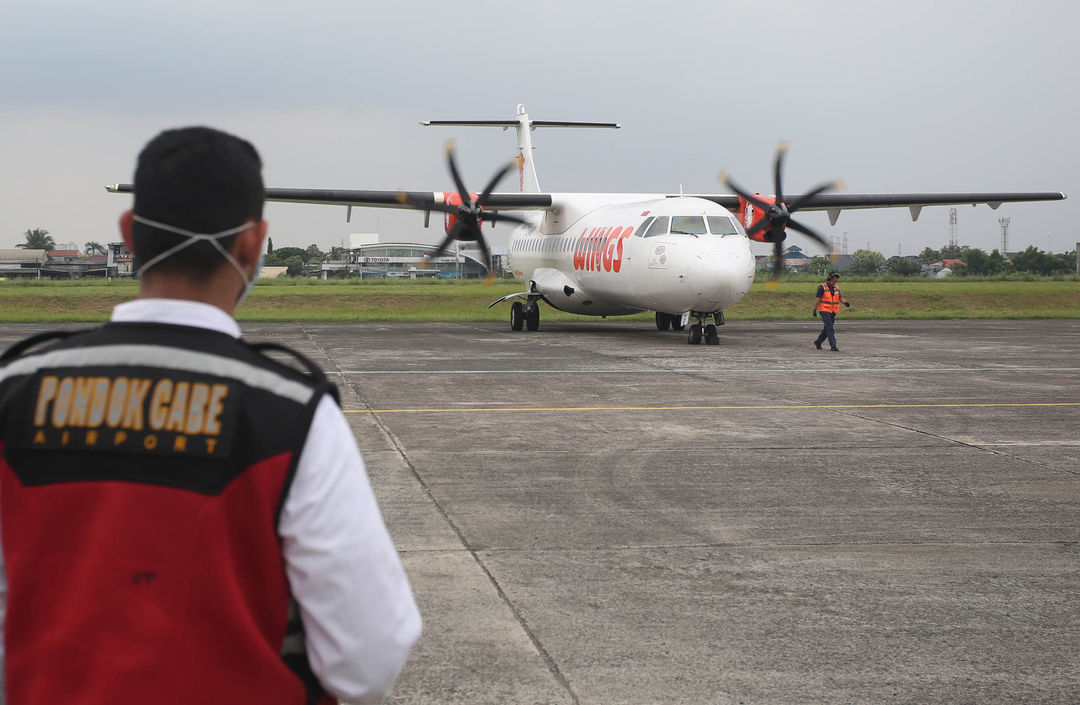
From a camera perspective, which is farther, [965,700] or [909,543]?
[909,543]

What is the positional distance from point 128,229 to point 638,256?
20715 millimetres

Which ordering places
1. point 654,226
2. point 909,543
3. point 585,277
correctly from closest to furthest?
point 909,543 < point 654,226 < point 585,277

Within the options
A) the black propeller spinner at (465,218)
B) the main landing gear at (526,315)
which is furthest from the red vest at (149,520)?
the main landing gear at (526,315)

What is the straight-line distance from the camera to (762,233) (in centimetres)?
2614

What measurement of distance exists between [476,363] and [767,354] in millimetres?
5823

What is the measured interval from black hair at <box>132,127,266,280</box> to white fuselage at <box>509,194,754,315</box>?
61.8 feet

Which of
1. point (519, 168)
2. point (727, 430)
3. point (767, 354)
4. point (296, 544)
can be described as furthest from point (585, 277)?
point (296, 544)

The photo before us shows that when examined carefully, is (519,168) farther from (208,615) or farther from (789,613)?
(208,615)

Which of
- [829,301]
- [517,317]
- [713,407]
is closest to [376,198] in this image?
[517,317]

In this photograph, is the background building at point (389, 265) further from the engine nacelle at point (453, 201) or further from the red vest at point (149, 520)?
the red vest at point (149, 520)

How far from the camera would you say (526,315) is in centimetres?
2827

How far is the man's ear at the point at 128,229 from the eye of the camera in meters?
1.93

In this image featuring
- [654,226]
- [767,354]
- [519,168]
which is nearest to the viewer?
[767,354]

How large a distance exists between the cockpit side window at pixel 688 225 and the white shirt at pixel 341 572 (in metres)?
20.1
